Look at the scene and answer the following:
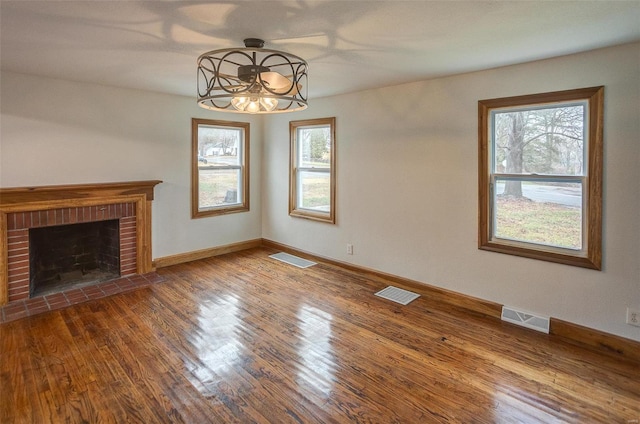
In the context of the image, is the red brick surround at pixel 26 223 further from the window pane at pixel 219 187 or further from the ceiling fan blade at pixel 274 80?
the ceiling fan blade at pixel 274 80

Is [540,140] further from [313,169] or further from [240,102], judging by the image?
[313,169]

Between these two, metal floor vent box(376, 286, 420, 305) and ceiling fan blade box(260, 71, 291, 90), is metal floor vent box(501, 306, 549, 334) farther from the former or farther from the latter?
ceiling fan blade box(260, 71, 291, 90)

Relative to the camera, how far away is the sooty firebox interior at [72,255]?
4.00 metres

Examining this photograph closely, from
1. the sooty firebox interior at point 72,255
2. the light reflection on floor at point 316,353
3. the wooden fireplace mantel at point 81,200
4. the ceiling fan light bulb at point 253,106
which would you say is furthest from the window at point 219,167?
the ceiling fan light bulb at point 253,106

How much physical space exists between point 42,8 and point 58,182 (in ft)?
7.96

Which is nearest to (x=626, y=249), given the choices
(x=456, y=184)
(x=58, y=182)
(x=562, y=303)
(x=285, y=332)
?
(x=562, y=303)

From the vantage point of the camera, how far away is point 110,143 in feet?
14.1

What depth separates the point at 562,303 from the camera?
3.09 metres

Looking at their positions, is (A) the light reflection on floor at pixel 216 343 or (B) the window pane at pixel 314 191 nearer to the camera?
(A) the light reflection on floor at pixel 216 343

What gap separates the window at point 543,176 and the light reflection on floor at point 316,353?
1753 mm

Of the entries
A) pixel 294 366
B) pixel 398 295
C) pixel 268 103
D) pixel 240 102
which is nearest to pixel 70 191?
pixel 240 102

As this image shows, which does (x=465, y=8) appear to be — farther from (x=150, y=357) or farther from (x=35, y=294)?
(x=35, y=294)

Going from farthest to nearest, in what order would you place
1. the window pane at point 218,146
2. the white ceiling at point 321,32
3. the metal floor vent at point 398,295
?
A: the window pane at point 218,146 → the metal floor vent at point 398,295 → the white ceiling at point 321,32

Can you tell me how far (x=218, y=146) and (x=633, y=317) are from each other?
5.06 meters
